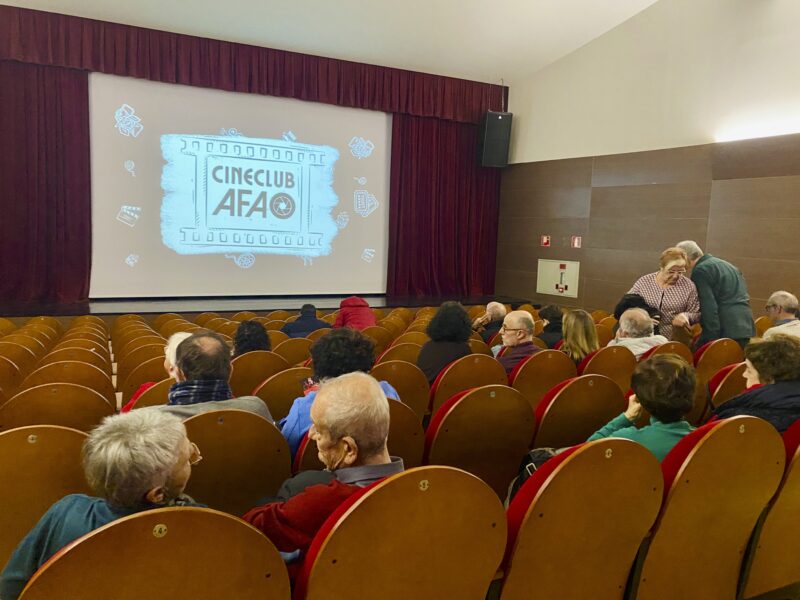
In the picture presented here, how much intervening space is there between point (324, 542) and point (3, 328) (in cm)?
541

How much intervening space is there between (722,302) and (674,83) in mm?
4977

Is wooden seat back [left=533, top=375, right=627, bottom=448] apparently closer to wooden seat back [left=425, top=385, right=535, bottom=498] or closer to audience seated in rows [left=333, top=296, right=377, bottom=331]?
wooden seat back [left=425, top=385, right=535, bottom=498]

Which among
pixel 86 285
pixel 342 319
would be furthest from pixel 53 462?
pixel 86 285

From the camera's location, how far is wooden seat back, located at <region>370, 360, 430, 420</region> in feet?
8.88

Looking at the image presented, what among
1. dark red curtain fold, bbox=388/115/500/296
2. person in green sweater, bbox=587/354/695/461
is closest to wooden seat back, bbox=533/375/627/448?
person in green sweater, bbox=587/354/695/461

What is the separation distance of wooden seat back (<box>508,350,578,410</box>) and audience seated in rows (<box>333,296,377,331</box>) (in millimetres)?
2231

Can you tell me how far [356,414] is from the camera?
1384mm

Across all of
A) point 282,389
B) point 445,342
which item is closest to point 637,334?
point 445,342

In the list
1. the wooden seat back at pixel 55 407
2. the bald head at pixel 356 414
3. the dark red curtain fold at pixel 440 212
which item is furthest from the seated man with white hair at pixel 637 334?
the dark red curtain fold at pixel 440 212

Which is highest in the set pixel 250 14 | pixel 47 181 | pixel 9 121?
pixel 250 14

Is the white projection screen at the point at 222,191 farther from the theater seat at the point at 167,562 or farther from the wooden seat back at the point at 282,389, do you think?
the theater seat at the point at 167,562

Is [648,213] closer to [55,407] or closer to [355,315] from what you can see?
[355,315]

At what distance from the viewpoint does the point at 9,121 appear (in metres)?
7.64

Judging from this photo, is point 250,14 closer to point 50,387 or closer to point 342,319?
point 342,319
